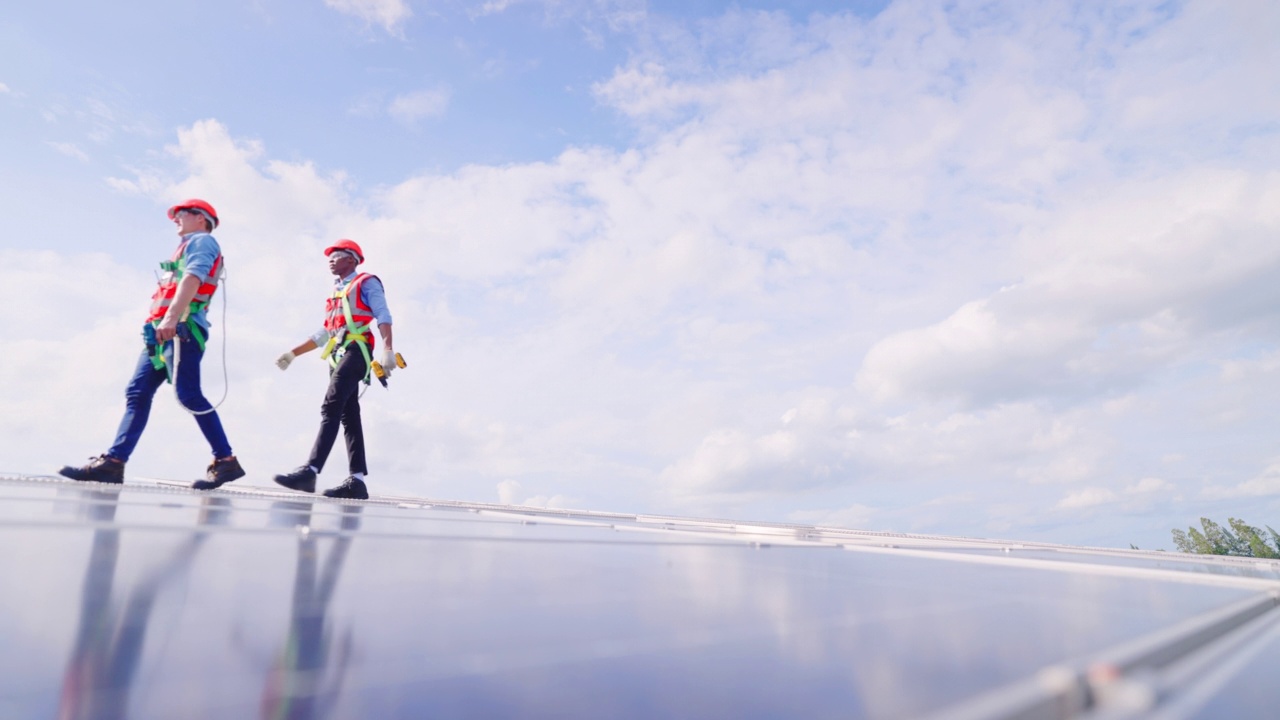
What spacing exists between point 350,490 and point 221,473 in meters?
0.98

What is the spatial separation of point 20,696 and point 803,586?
1.58 metres

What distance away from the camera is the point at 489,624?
48.2 inches

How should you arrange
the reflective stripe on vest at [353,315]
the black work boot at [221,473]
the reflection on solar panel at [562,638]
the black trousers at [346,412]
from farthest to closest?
the reflective stripe on vest at [353,315] < the black trousers at [346,412] < the black work boot at [221,473] < the reflection on solar panel at [562,638]

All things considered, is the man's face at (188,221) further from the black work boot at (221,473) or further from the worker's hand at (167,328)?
the black work boot at (221,473)

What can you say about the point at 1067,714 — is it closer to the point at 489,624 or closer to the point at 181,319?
the point at 489,624

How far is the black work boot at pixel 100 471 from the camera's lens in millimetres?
5262

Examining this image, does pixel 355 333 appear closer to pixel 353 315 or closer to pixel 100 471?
pixel 353 315

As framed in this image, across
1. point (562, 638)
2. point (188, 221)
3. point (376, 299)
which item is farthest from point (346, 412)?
point (562, 638)

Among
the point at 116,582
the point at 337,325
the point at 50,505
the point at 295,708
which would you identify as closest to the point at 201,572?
the point at 116,582

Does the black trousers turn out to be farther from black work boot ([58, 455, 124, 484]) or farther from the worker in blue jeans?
black work boot ([58, 455, 124, 484])

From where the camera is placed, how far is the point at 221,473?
19.1 ft

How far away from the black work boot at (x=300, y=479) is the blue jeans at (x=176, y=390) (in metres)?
0.50

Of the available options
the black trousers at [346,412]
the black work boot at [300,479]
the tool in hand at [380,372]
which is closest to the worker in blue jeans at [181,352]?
the black work boot at [300,479]

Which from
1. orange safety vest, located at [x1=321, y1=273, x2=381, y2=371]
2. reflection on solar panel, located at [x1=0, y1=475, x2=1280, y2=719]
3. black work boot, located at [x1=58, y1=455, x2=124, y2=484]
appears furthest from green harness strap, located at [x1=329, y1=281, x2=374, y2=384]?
reflection on solar panel, located at [x1=0, y1=475, x2=1280, y2=719]
